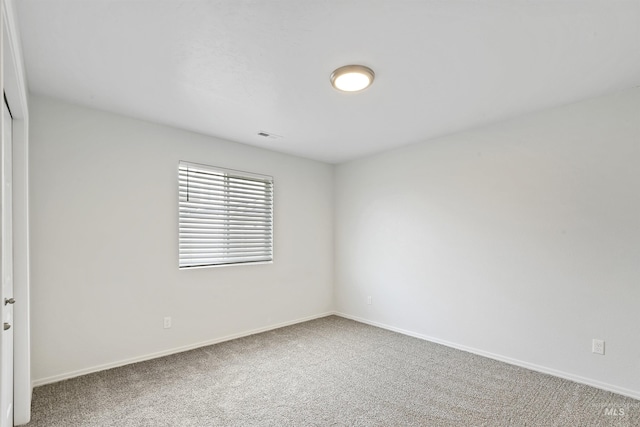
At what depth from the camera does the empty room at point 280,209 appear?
198cm

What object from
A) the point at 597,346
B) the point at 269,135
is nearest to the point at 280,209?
the point at 269,135

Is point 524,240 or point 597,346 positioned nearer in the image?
point 597,346

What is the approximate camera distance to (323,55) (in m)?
2.16

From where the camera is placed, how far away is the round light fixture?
2.29 meters

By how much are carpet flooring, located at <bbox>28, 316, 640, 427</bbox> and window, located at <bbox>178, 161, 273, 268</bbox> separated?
1089mm

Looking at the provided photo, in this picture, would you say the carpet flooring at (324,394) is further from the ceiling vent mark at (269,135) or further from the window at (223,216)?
the ceiling vent mark at (269,135)

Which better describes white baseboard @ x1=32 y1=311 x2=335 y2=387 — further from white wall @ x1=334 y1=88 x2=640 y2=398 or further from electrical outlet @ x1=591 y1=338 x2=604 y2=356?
electrical outlet @ x1=591 y1=338 x2=604 y2=356

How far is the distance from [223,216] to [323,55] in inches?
94.2

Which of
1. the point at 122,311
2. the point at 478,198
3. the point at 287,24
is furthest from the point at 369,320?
the point at 287,24

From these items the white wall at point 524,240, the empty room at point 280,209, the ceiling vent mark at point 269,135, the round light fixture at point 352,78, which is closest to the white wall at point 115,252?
the empty room at point 280,209

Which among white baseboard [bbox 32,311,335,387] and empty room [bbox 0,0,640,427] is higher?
empty room [bbox 0,0,640,427]

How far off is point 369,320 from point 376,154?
2315mm

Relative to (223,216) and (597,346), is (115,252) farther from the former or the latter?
(597,346)

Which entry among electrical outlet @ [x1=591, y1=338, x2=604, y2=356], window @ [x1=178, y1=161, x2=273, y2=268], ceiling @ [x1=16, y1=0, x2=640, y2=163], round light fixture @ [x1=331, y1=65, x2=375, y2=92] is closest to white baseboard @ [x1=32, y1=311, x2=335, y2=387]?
window @ [x1=178, y1=161, x2=273, y2=268]
